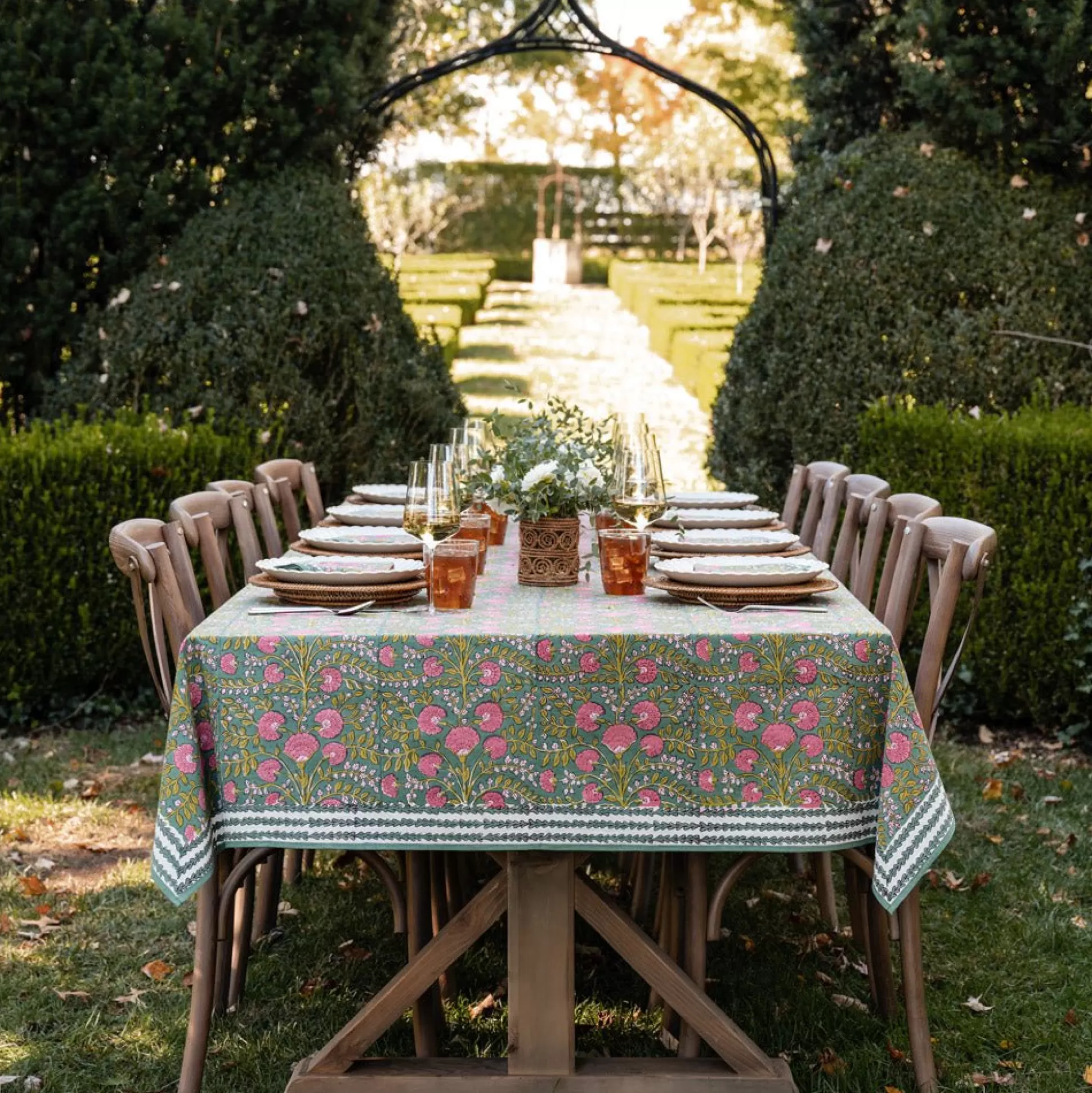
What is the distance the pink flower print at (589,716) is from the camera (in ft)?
9.12

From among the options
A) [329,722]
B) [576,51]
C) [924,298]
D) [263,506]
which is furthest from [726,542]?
[576,51]

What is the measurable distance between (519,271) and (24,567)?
28.7 m

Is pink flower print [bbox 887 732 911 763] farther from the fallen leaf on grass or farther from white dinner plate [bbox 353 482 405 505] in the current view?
white dinner plate [bbox 353 482 405 505]

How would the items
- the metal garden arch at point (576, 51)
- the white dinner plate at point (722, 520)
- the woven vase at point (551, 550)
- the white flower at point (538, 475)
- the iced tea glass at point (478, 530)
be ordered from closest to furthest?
the white flower at point (538, 475) → the woven vase at point (551, 550) → the iced tea glass at point (478, 530) → the white dinner plate at point (722, 520) → the metal garden arch at point (576, 51)

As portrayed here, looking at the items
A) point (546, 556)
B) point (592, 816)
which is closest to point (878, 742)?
point (592, 816)

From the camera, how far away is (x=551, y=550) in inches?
130

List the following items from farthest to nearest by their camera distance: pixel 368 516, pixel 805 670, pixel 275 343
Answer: pixel 275 343, pixel 368 516, pixel 805 670

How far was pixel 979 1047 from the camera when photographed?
342 centimetres

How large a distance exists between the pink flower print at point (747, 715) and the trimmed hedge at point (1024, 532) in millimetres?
3300

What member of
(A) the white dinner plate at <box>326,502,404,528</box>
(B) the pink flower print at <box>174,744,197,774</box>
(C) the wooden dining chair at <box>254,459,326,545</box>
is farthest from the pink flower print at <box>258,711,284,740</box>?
(C) the wooden dining chair at <box>254,459,326,545</box>

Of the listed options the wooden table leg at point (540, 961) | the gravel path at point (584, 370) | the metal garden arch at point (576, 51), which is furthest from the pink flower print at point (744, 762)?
the gravel path at point (584, 370)

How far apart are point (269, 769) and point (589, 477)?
3.02ft

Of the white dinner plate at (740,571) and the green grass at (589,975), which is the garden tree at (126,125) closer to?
the green grass at (589,975)

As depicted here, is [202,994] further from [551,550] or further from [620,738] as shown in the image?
[551,550]
